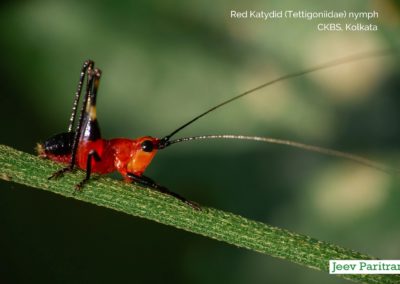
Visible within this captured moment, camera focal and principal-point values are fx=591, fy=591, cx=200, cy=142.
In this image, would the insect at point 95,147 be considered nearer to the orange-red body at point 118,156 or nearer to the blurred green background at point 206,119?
the orange-red body at point 118,156

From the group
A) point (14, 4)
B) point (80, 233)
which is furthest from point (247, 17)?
point (80, 233)

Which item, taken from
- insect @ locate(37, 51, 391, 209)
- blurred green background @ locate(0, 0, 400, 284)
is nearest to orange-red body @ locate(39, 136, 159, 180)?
insect @ locate(37, 51, 391, 209)

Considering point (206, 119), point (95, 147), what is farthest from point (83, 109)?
point (206, 119)

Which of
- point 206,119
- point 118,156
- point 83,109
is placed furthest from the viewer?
point 206,119

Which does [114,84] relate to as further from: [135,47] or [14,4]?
[14,4]

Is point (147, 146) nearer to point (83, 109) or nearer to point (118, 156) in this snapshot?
point (118, 156)

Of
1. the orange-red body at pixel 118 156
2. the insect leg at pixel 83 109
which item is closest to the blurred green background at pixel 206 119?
the orange-red body at pixel 118 156
